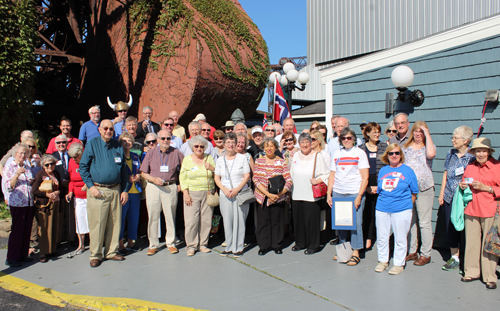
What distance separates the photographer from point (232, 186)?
5379mm

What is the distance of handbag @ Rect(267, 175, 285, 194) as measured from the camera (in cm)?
536

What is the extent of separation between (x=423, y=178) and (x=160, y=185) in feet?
11.3

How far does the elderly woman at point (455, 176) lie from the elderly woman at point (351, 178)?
97cm

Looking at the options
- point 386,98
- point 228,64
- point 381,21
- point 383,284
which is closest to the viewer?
point 383,284

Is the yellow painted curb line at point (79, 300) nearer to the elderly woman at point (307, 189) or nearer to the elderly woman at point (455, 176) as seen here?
the elderly woman at point (307, 189)

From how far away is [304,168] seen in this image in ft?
17.9

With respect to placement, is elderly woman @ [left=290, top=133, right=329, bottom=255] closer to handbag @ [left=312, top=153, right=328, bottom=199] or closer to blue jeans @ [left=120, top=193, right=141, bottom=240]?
handbag @ [left=312, top=153, right=328, bottom=199]

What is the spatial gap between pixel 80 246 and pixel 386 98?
5.30 m

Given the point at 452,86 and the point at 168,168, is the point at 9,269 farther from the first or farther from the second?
the point at 452,86

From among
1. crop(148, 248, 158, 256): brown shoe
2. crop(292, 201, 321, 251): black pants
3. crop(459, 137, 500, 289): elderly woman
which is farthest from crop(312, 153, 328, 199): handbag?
crop(148, 248, 158, 256): brown shoe

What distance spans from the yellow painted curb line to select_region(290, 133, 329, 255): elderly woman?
7.73 feet

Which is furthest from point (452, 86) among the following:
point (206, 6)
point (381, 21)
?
point (381, 21)

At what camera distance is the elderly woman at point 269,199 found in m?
5.45

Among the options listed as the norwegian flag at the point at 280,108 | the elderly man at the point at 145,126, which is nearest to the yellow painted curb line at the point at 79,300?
the elderly man at the point at 145,126
